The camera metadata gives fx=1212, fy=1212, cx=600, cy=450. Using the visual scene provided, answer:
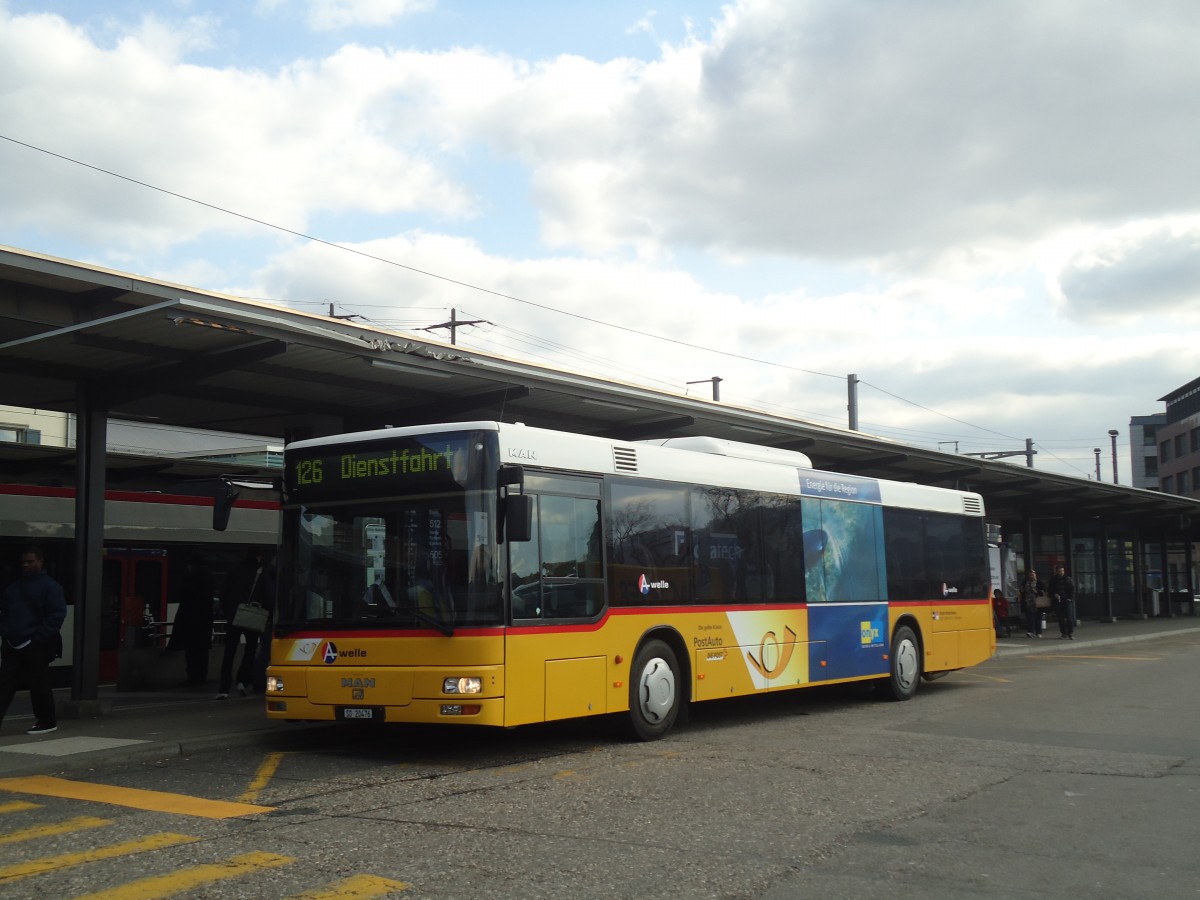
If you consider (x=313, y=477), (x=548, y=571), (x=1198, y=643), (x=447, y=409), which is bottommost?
(x=1198, y=643)

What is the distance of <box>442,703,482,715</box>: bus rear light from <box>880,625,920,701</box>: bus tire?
300 inches

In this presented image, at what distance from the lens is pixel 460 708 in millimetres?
9688

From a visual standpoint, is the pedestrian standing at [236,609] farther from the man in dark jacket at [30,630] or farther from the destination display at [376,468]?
the destination display at [376,468]

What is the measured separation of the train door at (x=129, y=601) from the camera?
64.8ft

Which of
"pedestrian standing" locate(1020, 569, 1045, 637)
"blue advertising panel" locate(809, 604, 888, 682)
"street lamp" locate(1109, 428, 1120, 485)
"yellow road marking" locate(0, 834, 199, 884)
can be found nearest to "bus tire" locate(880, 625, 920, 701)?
"blue advertising panel" locate(809, 604, 888, 682)

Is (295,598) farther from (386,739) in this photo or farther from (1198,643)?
(1198,643)

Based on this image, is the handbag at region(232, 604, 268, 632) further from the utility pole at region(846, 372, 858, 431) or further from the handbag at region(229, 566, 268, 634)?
Answer: the utility pole at region(846, 372, 858, 431)

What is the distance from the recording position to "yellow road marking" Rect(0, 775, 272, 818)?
25.8ft

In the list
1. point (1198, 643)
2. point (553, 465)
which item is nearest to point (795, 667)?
point (553, 465)

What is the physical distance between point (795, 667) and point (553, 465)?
4577 mm

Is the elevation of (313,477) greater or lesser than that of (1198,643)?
greater

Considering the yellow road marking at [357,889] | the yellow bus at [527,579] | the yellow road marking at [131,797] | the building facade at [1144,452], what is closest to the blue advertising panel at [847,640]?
the yellow bus at [527,579]

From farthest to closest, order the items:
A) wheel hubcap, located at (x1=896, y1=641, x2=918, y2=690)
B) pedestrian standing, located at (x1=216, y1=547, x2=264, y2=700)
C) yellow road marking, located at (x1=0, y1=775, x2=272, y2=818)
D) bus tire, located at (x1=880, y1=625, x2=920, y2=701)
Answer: wheel hubcap, located at (x1=896, y1=641, x2=918, y2=690) → bus tire, located at (x1=880, y1=625, x2=920, y2=701) → pedestrian standing, located at (x1=216, y1=547, x2=264, y2=700) → yellow road marking, located at (x1=0, y1=775, x2=272, y2=818)

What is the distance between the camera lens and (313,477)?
36.0 feet
